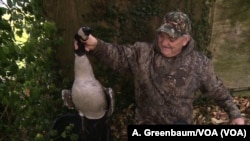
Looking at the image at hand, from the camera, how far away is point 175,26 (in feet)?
10.5

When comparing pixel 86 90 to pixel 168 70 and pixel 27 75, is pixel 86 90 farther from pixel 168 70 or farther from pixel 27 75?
pixel 168 70

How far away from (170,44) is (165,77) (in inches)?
11.9

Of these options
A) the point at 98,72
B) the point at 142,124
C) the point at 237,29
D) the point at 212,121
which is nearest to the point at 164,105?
the point at 142,124

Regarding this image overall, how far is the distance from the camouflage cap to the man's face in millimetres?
34

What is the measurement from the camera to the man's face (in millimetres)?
3213

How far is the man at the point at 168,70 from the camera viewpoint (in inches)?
128

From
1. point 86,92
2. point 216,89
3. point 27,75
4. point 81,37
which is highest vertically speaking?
point 81,37

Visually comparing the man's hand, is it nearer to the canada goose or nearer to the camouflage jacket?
the canada goose

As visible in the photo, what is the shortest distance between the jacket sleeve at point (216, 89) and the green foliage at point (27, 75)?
1282 mm

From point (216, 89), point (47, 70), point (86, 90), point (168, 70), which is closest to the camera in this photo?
point (86, 90)

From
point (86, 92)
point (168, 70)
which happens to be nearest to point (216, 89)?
point (168, 70)

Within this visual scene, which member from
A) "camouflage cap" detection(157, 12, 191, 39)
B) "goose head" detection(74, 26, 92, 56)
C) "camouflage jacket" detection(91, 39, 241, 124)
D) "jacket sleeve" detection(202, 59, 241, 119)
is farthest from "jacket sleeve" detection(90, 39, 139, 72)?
"jacket sleeve" detection(202, 59, 241, 119)

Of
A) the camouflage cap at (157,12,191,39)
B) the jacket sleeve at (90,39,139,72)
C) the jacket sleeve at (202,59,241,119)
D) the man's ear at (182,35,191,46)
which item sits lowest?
the jacket sleeve at (202,59,241,119)

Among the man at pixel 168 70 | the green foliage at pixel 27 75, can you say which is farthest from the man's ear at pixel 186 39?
the green foliage at pixel 27 75
